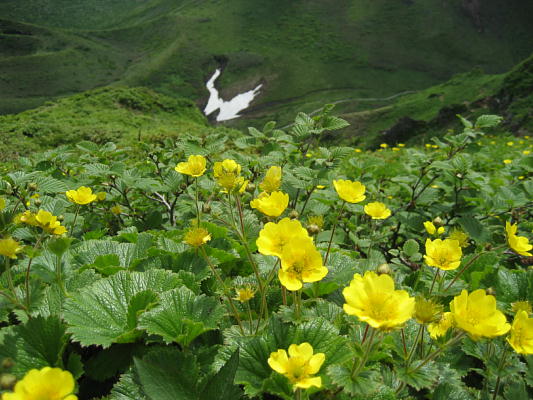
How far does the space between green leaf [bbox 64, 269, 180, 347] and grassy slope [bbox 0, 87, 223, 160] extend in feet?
9.13

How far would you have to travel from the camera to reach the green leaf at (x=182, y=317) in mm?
1152

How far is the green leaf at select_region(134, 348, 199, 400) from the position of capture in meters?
0.99

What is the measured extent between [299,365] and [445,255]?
0.80 meters

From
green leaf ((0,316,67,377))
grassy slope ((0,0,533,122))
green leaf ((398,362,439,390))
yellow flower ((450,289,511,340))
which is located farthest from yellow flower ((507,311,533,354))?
grassy slope ((0,0,533,122))

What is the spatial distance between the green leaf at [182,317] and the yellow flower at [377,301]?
1.77 ft

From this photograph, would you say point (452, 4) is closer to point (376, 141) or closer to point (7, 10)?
point (376, 141)

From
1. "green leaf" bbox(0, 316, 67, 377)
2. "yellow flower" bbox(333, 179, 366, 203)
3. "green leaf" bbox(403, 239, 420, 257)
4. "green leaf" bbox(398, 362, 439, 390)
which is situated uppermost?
"green leaf" bbox(0, 316, 67, 377)

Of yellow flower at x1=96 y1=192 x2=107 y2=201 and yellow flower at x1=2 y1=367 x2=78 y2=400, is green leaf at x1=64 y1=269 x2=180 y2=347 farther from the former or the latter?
yellow flower at x1=96 y1=192 x2=107 y2=201

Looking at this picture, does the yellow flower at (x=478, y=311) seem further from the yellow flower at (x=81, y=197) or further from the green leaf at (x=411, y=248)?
the yellow flower at (x=81, y=197)

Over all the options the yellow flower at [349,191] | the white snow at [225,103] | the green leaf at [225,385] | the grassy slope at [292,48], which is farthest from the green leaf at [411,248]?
the white snow at [225,103]

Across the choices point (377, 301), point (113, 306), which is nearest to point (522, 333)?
point (377, 301)

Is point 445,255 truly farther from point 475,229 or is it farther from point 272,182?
point 475,229

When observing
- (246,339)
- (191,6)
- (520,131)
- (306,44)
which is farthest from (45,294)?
(191,6)

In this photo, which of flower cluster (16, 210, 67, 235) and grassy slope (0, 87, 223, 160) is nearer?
flower cluster (16, 210, 67, 235)
